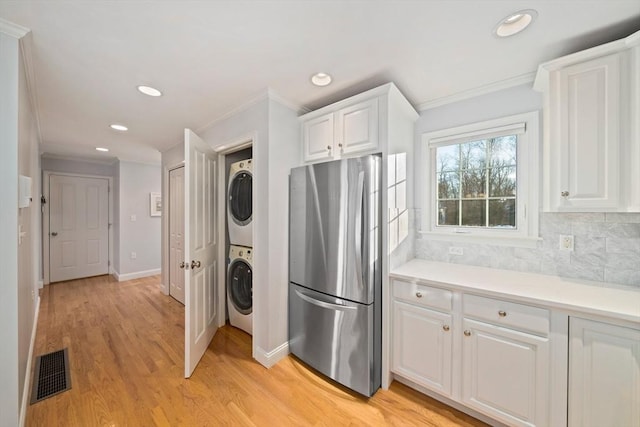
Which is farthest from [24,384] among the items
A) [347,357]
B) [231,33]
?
[231,33]

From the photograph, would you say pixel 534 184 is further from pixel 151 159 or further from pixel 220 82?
pixel 151 159

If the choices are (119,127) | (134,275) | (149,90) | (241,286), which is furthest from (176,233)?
(149,90)

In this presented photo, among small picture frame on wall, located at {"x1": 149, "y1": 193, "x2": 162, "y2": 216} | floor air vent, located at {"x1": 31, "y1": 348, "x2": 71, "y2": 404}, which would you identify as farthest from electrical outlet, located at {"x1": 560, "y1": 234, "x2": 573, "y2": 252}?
small picture frame on wall, located at {"x1": 149, "y1": 193, "x2": 162, "y2": 216}

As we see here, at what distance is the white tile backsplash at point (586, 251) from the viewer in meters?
1.55

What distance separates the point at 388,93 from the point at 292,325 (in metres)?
2.10

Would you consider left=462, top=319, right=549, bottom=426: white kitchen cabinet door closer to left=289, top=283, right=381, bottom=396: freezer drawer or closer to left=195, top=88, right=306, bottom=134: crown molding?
left=289, top=283, right=381, bottom=396: freezer drawer

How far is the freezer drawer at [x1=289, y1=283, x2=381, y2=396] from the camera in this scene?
176 cm

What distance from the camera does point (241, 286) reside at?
8.93ft

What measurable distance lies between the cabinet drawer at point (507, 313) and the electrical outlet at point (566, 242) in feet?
2.32

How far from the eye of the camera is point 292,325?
2.23 m

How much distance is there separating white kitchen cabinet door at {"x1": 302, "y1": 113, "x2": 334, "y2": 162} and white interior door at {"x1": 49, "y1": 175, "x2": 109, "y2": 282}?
5.08m

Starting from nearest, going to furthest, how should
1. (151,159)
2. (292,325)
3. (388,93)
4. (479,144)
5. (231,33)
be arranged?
1. (231,33)
2. (388,93)
3. (479,144)
4. (292,325)
5. (151,159)

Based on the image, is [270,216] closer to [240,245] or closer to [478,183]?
[240,245]

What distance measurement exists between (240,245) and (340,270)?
1339mm
